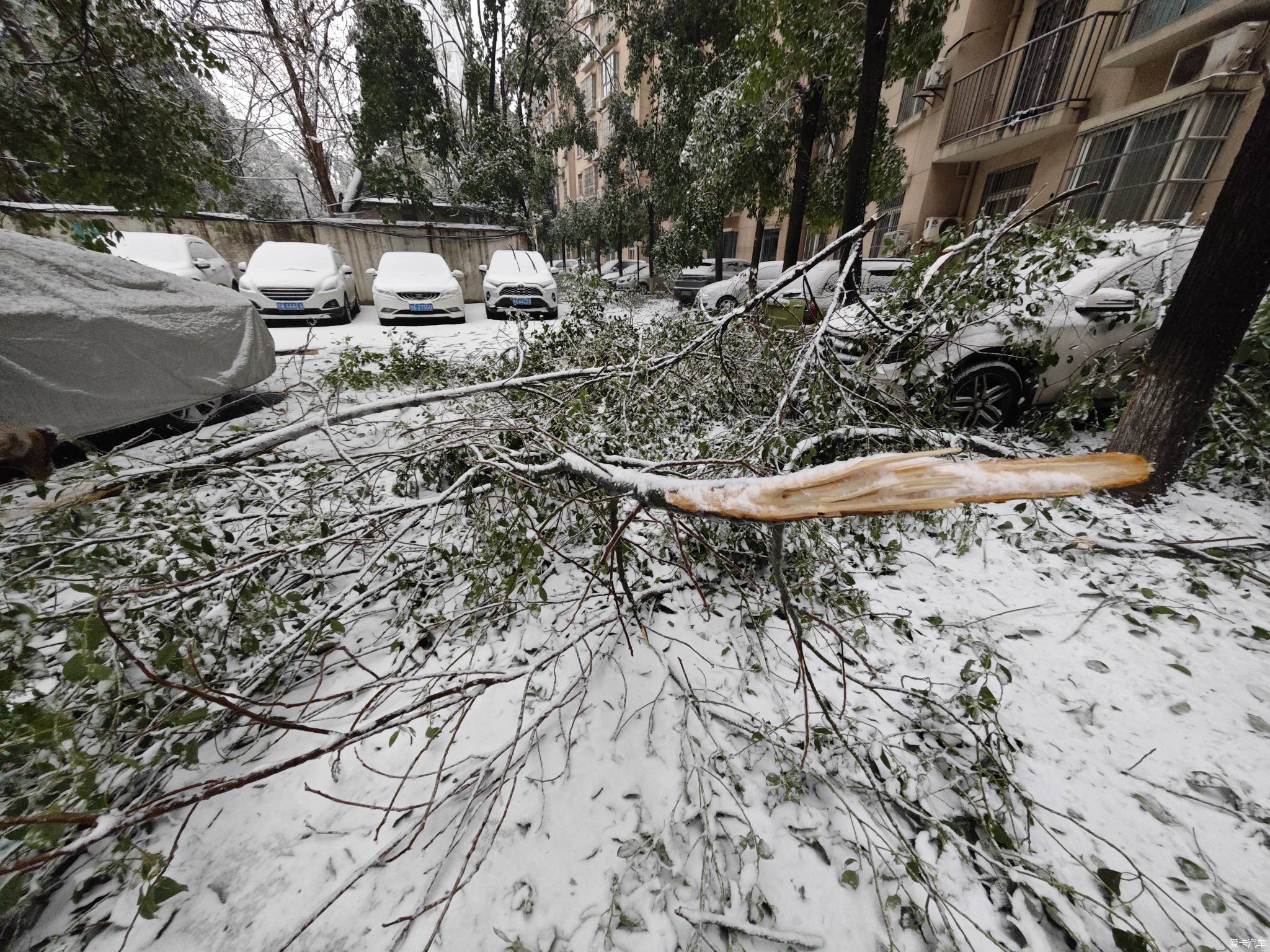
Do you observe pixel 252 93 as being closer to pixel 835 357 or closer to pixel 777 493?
pixel 835 357

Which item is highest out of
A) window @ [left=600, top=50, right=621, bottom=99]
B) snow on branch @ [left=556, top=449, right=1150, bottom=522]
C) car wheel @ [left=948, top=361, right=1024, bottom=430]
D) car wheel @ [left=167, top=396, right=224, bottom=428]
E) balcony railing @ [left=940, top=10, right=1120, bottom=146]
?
window @ [left=600, top=50, right=621, bottom=99]

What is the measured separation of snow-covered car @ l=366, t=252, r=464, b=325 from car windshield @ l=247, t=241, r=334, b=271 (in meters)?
0.95

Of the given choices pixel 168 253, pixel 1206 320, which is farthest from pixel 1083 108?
pixel 168 253

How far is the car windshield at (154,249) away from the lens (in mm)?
8148

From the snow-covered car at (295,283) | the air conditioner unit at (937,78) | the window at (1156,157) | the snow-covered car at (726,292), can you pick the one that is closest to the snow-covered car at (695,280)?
the snow-covered car at (726,292)

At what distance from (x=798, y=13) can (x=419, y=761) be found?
8250 mm

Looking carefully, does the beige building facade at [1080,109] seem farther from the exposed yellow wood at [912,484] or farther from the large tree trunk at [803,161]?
the exposed yellow wood at [912,484]

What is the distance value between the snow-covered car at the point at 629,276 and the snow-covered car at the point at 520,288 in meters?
4.19

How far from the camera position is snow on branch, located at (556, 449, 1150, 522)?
0.81 metres

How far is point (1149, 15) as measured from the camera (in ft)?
24.1

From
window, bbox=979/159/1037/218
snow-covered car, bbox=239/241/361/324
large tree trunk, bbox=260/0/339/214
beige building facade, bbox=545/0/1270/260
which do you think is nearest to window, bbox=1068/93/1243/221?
beige building facade, bbox=545/0/1270/260

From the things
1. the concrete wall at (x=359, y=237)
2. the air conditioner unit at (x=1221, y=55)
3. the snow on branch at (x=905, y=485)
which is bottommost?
the snow on branch at (x=905, y=485)

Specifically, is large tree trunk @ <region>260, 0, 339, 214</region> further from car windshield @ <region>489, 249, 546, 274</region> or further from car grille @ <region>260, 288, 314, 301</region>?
car grille @ <region>260, 288, 314, 301</region>

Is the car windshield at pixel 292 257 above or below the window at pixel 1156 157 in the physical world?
below
